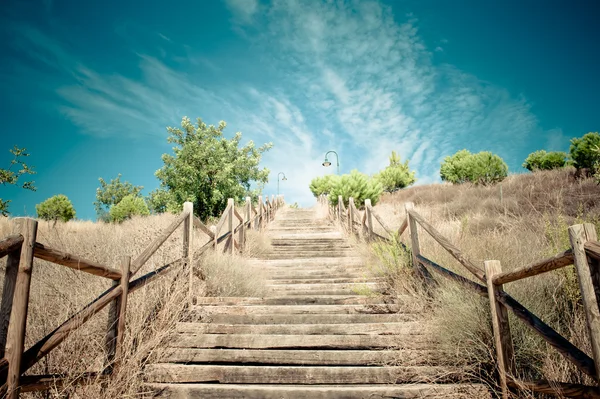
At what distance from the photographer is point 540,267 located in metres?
1.94

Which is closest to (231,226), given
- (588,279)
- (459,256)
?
(459,256)

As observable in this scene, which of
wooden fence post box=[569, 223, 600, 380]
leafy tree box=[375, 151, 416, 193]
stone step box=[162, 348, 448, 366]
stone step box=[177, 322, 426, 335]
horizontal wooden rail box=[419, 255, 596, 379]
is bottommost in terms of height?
stone step box=[162, 348, 448, 366]

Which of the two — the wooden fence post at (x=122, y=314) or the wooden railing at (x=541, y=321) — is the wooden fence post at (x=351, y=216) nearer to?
the wooden railing at (x=541, y=321)

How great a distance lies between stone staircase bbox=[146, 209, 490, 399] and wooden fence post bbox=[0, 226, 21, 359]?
1294 mm

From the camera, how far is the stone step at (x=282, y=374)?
8.59ft

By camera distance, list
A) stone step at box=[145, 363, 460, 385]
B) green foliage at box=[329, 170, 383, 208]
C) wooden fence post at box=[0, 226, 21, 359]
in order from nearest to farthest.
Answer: wooden fence post at box=[0, 226, 21, 359]
stone step at box=[145, 363, 460, 385]
green foliage at box=[329, 170, 383, 208]

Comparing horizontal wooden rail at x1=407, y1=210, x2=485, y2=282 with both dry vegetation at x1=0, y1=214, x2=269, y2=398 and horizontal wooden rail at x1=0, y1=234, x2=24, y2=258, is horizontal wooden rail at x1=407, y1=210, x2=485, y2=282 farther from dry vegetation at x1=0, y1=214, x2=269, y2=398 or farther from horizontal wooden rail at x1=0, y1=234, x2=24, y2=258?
horizontal wooden rail at x1=0, y1=234, x2=24, y2=258

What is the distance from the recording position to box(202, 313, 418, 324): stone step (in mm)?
3594

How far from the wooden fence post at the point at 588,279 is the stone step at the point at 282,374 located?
138cm

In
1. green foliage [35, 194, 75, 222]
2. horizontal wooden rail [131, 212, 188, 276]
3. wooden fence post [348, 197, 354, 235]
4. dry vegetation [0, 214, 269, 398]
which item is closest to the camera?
dry vegetation [0, 214, 269, 398]

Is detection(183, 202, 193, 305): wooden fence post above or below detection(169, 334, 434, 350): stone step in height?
above

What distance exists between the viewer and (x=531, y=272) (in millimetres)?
2004

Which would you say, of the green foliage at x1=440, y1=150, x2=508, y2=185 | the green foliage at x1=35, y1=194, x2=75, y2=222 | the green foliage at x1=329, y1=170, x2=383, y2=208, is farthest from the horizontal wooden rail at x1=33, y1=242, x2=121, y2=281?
the green foliage at x1=35, y1=194, x2=75, y2=222

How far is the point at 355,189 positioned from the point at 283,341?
1486cm
